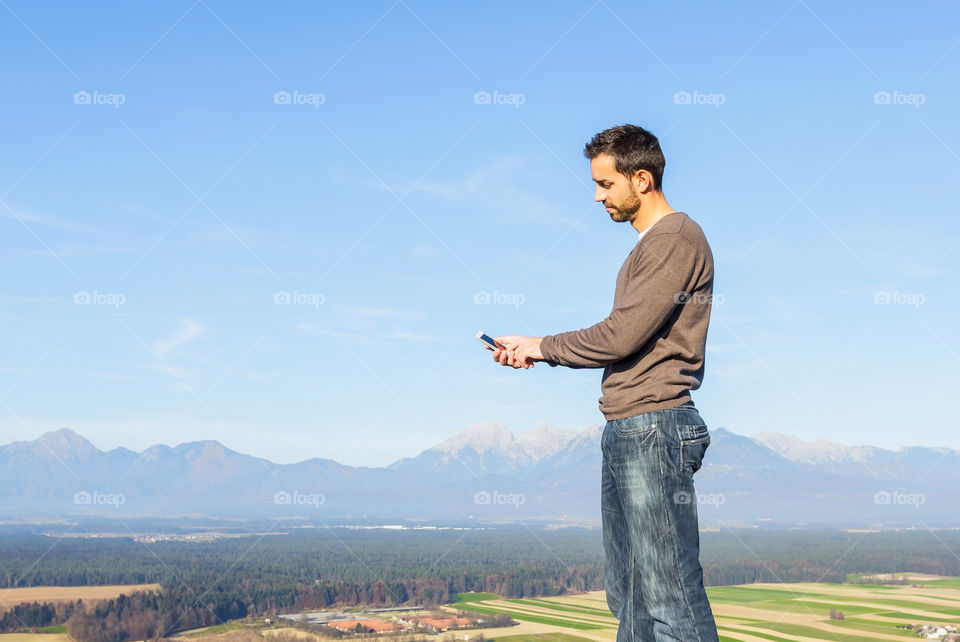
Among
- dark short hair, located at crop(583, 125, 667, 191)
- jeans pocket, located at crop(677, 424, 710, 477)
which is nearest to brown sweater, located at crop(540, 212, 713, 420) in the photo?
jeans pocket, located at crop(677, 424, 710, 477)

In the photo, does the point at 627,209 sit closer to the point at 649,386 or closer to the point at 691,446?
the point at 649,386

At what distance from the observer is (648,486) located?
261 cm

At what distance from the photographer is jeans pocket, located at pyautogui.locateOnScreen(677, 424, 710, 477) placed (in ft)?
8.57

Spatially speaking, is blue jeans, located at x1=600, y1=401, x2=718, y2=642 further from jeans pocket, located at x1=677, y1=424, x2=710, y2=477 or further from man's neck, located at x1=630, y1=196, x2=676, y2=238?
man's neck, located at x1=630, y1=196, x2=676, y2=238

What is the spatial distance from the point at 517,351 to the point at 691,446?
76 cm

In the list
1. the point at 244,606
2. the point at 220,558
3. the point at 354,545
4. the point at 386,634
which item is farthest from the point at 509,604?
the point at 354,545

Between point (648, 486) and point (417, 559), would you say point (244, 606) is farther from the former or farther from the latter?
point (648, 486)

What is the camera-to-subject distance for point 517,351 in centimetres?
304

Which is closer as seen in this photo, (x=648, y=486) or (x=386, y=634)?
(x=648, y=486)

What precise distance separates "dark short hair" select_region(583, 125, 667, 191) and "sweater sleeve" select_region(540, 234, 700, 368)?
0.30m

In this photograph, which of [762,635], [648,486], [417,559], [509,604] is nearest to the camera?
[648,486]

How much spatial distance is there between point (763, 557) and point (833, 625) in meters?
24.6

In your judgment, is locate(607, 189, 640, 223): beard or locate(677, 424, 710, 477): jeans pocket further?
locate(607, 189, 640, 223): beard

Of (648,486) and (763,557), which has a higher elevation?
(648,486)
